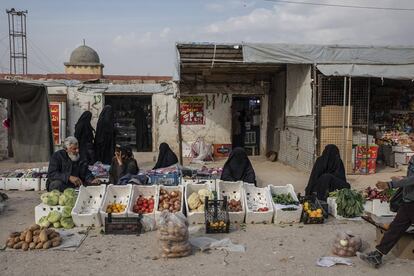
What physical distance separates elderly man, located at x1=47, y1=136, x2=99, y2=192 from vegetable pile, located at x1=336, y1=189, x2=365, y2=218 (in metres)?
3.81

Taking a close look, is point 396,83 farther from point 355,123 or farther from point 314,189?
point 314,189

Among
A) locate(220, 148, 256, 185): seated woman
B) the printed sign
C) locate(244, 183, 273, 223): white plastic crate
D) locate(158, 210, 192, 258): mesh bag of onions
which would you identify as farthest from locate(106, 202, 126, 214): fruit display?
the printed sign

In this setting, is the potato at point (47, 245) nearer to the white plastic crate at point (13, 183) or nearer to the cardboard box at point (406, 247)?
the cardboard box at point (406, 247)

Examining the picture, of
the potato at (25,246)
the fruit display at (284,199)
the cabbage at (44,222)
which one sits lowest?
the potato at (25,246)

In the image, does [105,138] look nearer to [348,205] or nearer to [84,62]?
[348,205]

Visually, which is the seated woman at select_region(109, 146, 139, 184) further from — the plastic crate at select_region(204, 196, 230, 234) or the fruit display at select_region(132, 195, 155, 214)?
the plastic crate at select_region(204, 196, 230, 234)

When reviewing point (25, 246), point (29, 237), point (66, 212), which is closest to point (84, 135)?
point (66, 212)

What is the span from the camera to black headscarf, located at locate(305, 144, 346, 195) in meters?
7.33

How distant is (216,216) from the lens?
5.86 meters

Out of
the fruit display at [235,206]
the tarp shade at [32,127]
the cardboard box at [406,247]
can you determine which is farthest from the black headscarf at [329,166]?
the tarp shade at [32,127]

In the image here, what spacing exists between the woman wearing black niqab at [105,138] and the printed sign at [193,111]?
11.1 feet

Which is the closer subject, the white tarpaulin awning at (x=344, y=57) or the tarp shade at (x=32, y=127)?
the white tarpaulin awning at (x=344, y=57)

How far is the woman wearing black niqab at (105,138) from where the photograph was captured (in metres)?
11.4

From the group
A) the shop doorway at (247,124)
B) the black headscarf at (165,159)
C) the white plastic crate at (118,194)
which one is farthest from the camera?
the shop doorway at (247,124)
